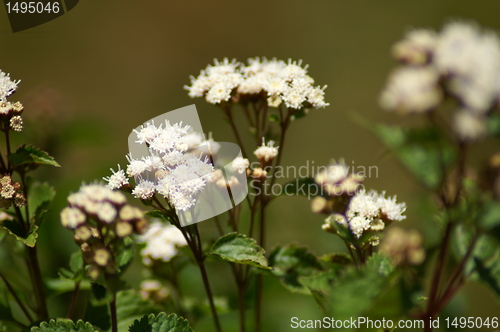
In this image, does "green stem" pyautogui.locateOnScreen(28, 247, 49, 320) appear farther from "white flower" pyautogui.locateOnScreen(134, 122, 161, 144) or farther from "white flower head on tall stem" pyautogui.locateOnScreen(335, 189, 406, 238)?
"white flower head on tall stem" pyautogui.locateOnScreen(335, 189, 406, 238)

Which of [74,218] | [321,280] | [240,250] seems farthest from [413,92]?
[74,218]

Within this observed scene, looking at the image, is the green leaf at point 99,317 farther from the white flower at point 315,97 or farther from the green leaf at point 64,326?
the white flower at point 315,97

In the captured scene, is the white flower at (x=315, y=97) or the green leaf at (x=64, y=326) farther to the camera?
the white flower at (x=315, y=97)

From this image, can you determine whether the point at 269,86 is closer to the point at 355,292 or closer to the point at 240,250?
the point at 240,250

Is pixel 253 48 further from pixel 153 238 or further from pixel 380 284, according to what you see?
pixel 380 284

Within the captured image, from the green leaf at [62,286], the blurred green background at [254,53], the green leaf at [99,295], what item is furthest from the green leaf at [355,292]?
the blurred green background at [254,53]

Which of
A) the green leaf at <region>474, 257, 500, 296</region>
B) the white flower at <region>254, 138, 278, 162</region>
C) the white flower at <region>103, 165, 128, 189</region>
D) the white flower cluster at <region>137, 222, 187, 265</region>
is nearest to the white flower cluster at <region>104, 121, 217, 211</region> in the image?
the white flower at <region>103, 165, 128, 189</region>
